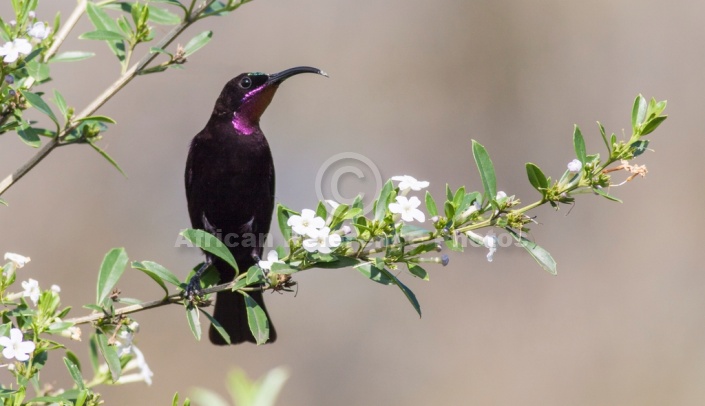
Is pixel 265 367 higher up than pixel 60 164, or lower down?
lower down

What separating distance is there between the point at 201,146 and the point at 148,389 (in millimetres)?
3072

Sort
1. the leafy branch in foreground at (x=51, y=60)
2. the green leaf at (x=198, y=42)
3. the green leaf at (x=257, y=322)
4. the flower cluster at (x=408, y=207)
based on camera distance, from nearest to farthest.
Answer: the flower cluster at (x=408, y=207), the leafy branch in foreground at (x=51, y=60), the green leaf at (x=257, y=322), the green leaf at (x=198, y=42)

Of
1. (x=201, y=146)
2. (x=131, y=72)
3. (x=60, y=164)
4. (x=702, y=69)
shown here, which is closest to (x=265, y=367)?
(x=60, y=164)

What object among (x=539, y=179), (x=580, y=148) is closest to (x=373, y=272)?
(x=539, y=179)

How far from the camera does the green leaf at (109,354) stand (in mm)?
2361

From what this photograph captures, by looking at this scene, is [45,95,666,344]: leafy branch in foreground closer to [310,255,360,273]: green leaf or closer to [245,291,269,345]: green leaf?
[310,255,360,273]: green leaf

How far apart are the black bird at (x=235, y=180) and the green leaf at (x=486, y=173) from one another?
6.09ft

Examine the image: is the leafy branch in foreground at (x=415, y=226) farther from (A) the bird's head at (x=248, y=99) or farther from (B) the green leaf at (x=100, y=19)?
(A) the bird's head at (x=248, y=99)

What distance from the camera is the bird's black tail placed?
4246 millimetres

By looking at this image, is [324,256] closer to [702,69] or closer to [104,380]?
[104,380]

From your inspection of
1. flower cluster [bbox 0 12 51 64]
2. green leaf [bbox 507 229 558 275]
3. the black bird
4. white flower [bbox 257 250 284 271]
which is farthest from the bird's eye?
green leaf [bbox 507 229 558 275]

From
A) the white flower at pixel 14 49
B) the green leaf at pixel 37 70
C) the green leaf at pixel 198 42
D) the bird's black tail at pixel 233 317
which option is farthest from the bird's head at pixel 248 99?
the white flower at pixel 14 49

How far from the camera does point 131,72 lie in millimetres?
2537

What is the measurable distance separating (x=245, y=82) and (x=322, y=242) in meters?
2.18
